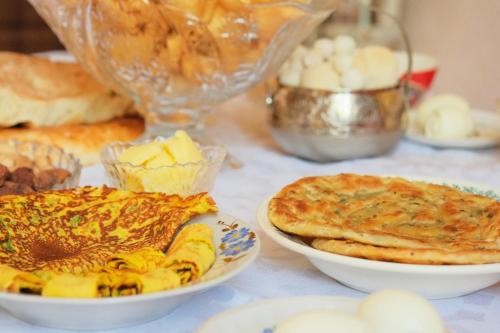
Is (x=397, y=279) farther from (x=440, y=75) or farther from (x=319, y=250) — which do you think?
(x=440, y=75)

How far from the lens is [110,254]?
66cm

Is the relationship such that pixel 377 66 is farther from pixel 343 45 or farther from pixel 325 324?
pixel 325 324

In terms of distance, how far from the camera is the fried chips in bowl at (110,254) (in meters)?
0.57

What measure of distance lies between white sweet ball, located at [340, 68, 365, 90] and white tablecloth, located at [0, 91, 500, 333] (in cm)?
12

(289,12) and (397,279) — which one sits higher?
(289,12)

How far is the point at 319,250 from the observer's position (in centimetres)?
67

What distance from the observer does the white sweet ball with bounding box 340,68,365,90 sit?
3.86 ft

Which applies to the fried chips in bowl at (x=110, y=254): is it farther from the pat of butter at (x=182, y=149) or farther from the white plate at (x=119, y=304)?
the pat of butter at (x=182, y=149)

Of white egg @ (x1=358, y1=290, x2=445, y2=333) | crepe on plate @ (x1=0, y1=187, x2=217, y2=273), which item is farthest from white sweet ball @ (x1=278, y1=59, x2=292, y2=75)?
white egg @ (x1=358, y1=290, x2=445, y2=333)

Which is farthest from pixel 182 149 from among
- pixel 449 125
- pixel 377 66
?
pixel 449 125

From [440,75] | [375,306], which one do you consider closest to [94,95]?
[375,306]

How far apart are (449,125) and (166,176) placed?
64 centimetres

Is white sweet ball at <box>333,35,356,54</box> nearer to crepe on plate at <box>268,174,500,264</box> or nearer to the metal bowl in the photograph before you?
the metal bowl

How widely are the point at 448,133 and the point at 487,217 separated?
63 centimetres
